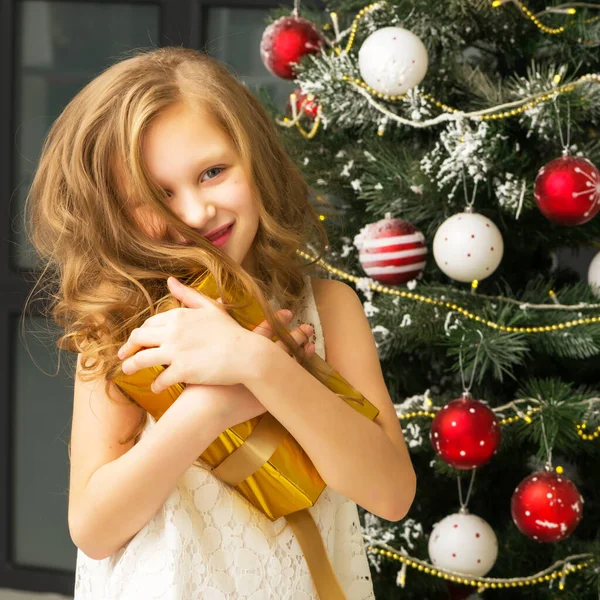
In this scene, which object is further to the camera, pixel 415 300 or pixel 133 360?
pixel 415 300

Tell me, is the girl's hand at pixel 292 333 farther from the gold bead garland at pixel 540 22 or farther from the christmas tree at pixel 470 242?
the gold bead garland at pixel 540 22

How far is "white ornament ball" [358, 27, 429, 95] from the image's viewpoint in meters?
1.27

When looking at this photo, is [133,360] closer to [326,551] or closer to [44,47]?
[326,551]

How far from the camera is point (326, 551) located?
0.96 metres

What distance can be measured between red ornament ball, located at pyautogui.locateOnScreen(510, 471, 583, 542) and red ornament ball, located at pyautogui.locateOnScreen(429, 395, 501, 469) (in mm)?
78

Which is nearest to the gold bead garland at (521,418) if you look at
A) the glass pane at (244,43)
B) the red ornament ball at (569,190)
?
the red ornament ball at (569,190)

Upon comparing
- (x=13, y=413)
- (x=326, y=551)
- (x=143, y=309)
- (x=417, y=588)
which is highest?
(x=143, y=309)

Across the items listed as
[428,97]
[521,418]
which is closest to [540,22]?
[428,97]

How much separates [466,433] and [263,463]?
0.48 m

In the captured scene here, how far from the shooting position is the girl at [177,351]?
0.83m

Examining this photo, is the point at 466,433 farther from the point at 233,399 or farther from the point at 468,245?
the point at 233,399

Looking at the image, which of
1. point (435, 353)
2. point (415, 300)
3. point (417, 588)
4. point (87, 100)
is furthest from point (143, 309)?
point (417, 588)

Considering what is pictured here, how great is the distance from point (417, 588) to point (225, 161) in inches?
36.5

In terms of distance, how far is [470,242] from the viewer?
50.3 inches
